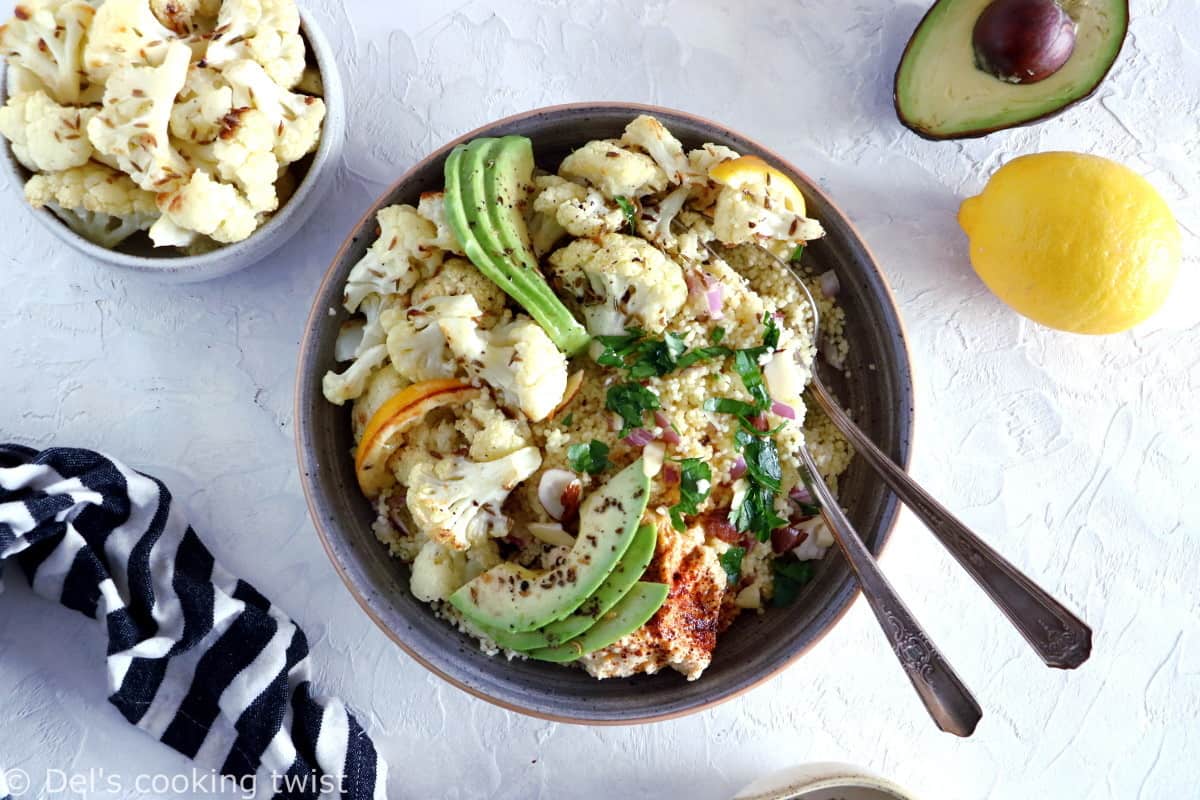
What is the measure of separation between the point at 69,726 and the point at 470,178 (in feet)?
3.86

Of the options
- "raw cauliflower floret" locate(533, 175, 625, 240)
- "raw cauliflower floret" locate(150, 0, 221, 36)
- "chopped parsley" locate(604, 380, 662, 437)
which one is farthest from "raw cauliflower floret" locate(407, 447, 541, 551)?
"raw cauliflower floret" locate(150, 0, 221, 36)

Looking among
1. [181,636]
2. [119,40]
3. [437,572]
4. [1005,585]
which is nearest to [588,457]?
[437,572]

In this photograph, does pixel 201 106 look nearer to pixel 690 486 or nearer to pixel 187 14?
pixel 187 14

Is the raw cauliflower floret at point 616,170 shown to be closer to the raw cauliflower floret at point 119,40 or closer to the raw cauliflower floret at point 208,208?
the raw cauliflower floret at point 208,208

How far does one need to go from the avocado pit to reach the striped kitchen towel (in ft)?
4.91

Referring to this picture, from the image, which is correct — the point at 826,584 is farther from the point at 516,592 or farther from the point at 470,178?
the point at 470,178

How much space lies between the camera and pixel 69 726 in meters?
1.61

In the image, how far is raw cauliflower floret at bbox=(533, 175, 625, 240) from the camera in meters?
1.37

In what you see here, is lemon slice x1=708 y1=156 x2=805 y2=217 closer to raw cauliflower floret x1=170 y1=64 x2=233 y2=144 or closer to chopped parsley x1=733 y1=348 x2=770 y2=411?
chopped parsley x1=733 y1=348 x2=770 y2=411

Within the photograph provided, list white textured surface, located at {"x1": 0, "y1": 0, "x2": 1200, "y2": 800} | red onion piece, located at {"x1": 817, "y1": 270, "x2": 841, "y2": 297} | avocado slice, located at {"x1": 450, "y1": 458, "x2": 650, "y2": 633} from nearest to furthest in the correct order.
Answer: avocado slice, located at {"x1": 450, "y1": 458, "x2": 650, "y2": 633} < red onion piece, located at {"x1": 817, "y1": 270, "x2": 841, "y2": 297} < white textured surface, located at {"x1": 0, "y1": 0, "x2": 1200, "y2": 800}

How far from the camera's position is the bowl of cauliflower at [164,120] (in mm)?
1345

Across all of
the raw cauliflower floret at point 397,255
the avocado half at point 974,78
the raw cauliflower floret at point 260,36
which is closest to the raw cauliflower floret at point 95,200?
the raw cauliflower floret at point 260,36

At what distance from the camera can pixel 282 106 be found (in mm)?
1437

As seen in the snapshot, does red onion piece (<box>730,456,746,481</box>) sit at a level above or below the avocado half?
below
